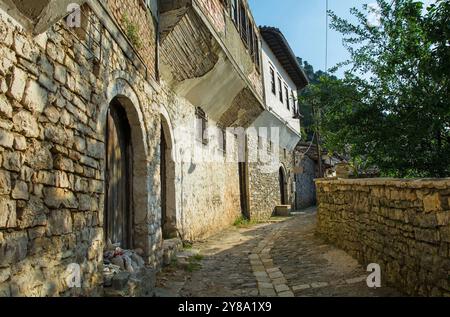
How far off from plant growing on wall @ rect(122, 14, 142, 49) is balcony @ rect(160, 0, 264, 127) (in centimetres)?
105

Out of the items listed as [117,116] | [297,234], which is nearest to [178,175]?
[117,116]

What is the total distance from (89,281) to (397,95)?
20.8ft

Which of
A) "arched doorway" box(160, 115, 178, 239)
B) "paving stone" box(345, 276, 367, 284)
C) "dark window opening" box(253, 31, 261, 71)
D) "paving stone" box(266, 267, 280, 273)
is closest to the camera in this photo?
"paving stone" box(345, 276, 367, 284)

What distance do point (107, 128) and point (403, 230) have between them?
3824 millimetres

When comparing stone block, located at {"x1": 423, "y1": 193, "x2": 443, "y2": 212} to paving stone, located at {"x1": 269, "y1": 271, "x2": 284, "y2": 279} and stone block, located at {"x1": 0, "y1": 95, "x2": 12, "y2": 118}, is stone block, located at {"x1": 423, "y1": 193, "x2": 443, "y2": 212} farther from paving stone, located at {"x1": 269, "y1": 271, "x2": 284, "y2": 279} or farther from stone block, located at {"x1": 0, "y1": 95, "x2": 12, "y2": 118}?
stone block, located at {"x1": 0, "y1": 95, "x2": 12, "y2": 118}

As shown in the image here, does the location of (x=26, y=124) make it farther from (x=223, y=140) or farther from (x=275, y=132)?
(x=275, y=132)

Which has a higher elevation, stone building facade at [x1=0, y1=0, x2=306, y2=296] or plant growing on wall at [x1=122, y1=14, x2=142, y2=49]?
plant growing on wall at [x1=122, y1=14, x2=142, y2=49]

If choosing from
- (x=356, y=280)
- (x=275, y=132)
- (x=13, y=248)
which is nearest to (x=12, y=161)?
(x=13, y=248)

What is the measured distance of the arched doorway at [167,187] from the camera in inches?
263

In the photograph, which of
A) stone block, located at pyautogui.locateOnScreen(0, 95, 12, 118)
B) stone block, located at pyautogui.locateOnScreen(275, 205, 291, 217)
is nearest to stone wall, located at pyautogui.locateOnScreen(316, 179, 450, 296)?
stone block, located at pyautogui.locateOnScreen(0, 95, 12, 118)

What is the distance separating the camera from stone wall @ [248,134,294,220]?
13070 millimetres

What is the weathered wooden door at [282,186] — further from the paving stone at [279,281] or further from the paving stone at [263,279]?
Answer: the paving stone at [279,281]

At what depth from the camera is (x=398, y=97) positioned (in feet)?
21.8

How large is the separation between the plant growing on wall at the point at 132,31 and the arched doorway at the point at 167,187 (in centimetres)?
189
